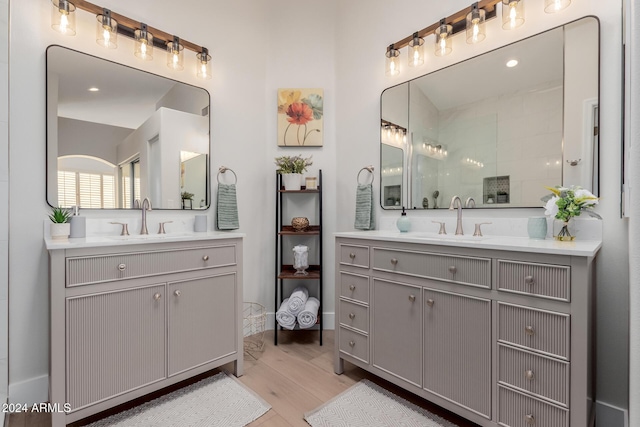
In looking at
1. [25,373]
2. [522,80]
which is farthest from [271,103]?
[25,373]

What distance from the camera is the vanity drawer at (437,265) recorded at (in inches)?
59.1

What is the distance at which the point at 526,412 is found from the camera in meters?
1.37

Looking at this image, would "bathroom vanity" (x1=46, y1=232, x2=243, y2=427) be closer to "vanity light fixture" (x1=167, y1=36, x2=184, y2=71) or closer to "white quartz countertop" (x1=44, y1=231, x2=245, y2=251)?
"white quartz countertop" (x1=44, y1=231, x2=245, y2=251)

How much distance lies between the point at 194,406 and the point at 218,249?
865mm

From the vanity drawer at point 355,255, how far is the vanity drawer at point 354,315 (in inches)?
10.2

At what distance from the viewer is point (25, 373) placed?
1768 mm

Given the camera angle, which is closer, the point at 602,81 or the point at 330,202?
the point at 602,81

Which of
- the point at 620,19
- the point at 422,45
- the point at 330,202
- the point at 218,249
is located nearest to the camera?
the point at 620,19

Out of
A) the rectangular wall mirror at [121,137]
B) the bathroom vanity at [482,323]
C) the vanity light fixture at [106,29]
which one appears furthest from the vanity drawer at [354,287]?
the vanity light fixture at [106,29]

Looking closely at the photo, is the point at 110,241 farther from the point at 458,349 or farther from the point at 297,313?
the point at 458,349

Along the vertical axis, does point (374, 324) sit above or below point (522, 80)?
below

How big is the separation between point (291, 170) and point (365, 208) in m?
0.67

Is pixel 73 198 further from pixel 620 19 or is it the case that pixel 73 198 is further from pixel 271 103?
pixel 620 19

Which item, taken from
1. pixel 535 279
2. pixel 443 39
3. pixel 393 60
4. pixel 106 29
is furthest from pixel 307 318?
pixel 106 29
